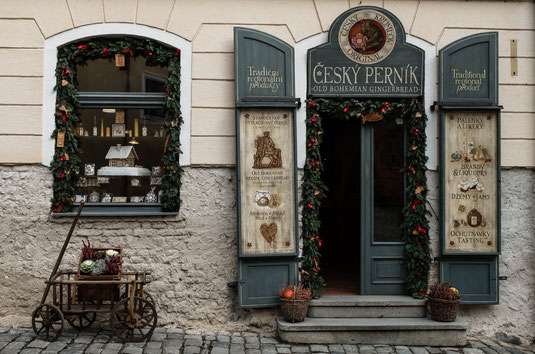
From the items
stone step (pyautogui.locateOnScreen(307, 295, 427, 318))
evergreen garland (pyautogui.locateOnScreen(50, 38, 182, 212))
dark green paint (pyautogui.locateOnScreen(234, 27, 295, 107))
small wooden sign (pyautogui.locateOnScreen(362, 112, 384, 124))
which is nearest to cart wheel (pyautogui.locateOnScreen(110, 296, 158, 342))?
evergreen garland (pyautogui.locateOnScreen(50, 38, 182, 212))

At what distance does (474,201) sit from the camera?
5.85m

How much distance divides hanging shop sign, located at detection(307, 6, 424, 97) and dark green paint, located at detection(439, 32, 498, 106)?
0.35 meters

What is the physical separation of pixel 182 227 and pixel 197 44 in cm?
214

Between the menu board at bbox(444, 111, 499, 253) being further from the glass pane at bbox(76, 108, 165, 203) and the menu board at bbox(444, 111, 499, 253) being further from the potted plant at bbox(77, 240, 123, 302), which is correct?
the potted plant at bbox(77, 240, 123, 302)

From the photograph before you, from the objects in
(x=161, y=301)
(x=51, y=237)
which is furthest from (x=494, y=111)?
(x=51, y=237)

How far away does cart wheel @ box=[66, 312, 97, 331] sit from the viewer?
17.6 feet

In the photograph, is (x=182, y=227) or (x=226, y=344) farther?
(x=182, y=227)

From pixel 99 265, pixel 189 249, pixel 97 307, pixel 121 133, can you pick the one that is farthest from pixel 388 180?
pixel 97 307

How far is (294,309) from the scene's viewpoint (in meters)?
5.47

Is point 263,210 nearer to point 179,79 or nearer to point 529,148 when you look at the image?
point 179,79

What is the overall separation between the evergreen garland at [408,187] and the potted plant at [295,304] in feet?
1.10

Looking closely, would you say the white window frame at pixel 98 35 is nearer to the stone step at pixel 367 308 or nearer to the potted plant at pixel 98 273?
the potted plant at pixel 98 273

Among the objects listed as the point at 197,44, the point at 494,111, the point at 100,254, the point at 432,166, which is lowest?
the point at 100,254

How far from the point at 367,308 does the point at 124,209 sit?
305 centimetres
